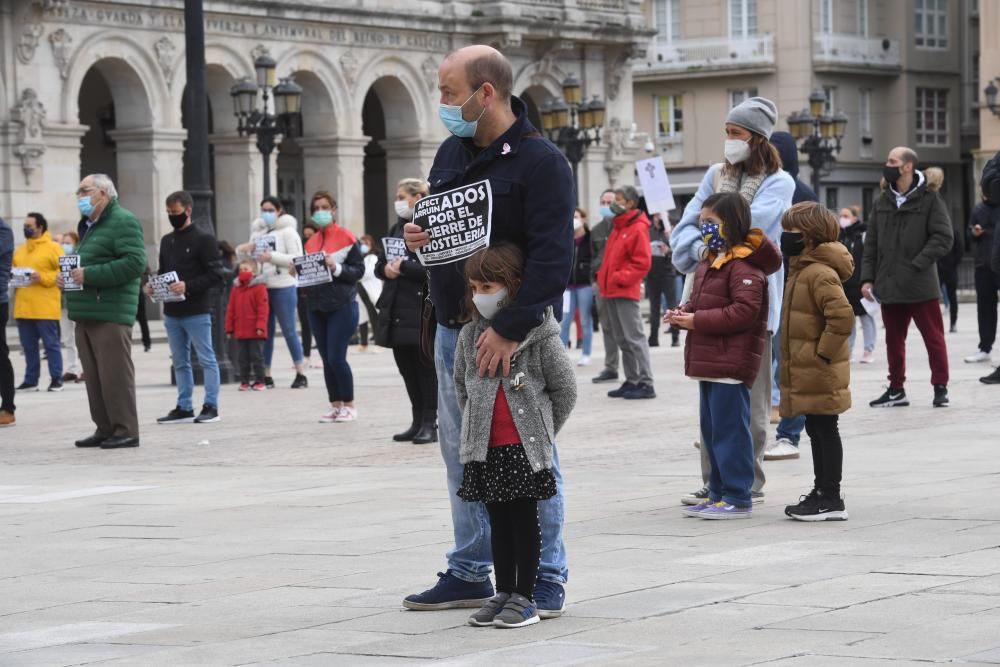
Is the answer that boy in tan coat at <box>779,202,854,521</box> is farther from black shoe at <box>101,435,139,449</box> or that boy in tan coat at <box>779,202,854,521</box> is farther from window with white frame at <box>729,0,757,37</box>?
window with white frame at <box>729,0,757,37</box>

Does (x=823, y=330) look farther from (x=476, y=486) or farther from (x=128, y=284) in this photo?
(x=128, y=284)

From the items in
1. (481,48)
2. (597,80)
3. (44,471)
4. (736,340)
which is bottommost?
(44,471)

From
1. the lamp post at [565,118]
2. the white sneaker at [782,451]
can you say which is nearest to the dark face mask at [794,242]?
the white sneaker at [782,451]

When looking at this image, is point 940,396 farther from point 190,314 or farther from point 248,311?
point 248,311

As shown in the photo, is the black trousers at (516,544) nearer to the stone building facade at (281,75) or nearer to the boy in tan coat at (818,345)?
the boy in tan coat at (818,345)

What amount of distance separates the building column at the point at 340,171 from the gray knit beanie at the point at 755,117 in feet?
101

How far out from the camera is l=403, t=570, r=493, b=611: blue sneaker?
7.34 metres

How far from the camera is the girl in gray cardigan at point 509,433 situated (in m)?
7.06

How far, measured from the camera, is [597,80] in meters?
47.4

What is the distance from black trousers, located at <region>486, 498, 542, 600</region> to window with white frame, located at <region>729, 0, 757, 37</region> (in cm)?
5795

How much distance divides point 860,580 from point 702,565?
0.72 metres

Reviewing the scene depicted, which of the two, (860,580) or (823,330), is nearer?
(860,580)

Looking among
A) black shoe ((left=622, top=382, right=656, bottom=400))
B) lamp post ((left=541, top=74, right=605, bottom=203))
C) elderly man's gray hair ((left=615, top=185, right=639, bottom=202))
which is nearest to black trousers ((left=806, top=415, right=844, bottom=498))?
black shoe ((left=622, top=382, right=656, bottom=400))

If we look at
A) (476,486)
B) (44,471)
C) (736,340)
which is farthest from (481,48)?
(44,471)
